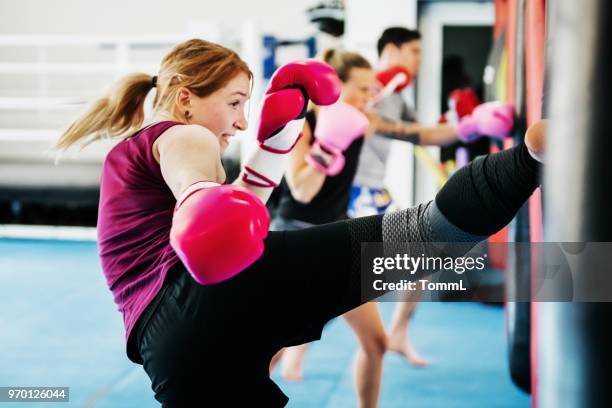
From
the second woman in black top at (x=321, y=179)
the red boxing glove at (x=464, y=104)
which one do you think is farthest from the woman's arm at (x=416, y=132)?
the red boxing glove at (x=464, y=104)

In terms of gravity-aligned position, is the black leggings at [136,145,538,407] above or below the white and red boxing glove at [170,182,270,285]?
below

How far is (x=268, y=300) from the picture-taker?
0.88 meters

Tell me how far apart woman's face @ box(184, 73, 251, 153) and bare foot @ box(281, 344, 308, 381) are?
1.16 meters

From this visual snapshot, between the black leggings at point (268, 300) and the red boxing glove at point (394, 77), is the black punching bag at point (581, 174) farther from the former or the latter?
the red boxing glove at point (394, 77)

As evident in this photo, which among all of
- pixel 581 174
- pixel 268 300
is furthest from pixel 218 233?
pixel 581 174

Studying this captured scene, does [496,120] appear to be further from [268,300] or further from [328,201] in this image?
[268,300]

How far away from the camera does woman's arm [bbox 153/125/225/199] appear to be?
0.88 m

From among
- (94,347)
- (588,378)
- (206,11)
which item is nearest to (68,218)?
(206,11)

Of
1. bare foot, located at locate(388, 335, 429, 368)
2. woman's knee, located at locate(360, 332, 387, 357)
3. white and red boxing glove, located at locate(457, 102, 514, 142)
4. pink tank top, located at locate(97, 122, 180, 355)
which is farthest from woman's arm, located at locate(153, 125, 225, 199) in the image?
bare foot, located at locate(388, 335, 429, 368)

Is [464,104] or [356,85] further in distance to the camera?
[464,104]

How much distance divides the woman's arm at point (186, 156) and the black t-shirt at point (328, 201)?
0.99m

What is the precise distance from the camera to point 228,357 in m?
0.89

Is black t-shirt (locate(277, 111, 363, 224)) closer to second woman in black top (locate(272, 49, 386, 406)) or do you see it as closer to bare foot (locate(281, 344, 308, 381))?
second woman in black top (locate(272, 49, 386, 406))

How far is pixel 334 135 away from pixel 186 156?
911 millimetres
